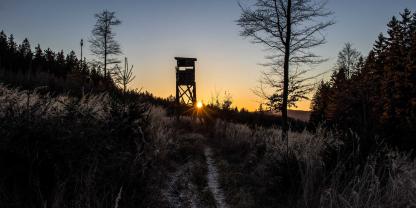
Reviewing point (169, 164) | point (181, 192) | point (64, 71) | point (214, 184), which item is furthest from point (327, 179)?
point (64, 71)

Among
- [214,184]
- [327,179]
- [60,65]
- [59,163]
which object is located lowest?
[214,184]

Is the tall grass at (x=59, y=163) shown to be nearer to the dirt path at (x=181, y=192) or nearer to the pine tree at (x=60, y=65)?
the dirt path at (x=181, y=192)

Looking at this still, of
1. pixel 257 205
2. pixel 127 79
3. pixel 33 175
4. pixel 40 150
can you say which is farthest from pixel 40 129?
pixel 127 79

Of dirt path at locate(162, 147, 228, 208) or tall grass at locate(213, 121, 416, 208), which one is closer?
tall grass at locate(213, 121, 416, 208)

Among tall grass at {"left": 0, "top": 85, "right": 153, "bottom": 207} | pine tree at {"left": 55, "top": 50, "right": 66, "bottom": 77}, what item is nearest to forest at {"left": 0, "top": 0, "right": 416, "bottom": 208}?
tall grass at {"left": 0, "top": 85, "right": 153, "bottom": 207}

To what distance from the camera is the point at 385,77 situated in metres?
29.8

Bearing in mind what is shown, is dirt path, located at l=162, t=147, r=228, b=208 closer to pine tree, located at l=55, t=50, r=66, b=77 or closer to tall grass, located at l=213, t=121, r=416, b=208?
tall grass, located at l=213, t=121, r=416, b=208

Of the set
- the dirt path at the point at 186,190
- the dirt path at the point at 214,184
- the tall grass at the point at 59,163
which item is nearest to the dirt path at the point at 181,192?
the dirt path at the point at 186,190

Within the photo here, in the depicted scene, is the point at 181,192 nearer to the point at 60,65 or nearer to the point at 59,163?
the point at 59,163

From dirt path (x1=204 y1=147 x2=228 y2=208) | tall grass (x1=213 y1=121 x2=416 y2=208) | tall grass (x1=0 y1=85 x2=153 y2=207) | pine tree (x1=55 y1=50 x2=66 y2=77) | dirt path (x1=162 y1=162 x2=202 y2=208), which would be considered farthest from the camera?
pine tree (x1=55 y1=50 x2=66 y2=77)

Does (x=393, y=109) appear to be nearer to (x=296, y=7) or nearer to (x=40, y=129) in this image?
(x=296, y=7)

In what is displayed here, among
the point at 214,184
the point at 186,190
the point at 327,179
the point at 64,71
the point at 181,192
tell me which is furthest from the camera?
the point at 64,71

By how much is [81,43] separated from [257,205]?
7004 cm

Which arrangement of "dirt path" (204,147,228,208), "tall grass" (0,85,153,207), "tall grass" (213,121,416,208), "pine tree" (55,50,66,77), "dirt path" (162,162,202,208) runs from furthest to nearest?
"pine tree" (55,50,66,77)
"dirt path" (204,147,228,208)
"dirt path" (162,162,202,208)
"tall grass" (213,121,416,208)
"tall grass" (0,85,153,207)
